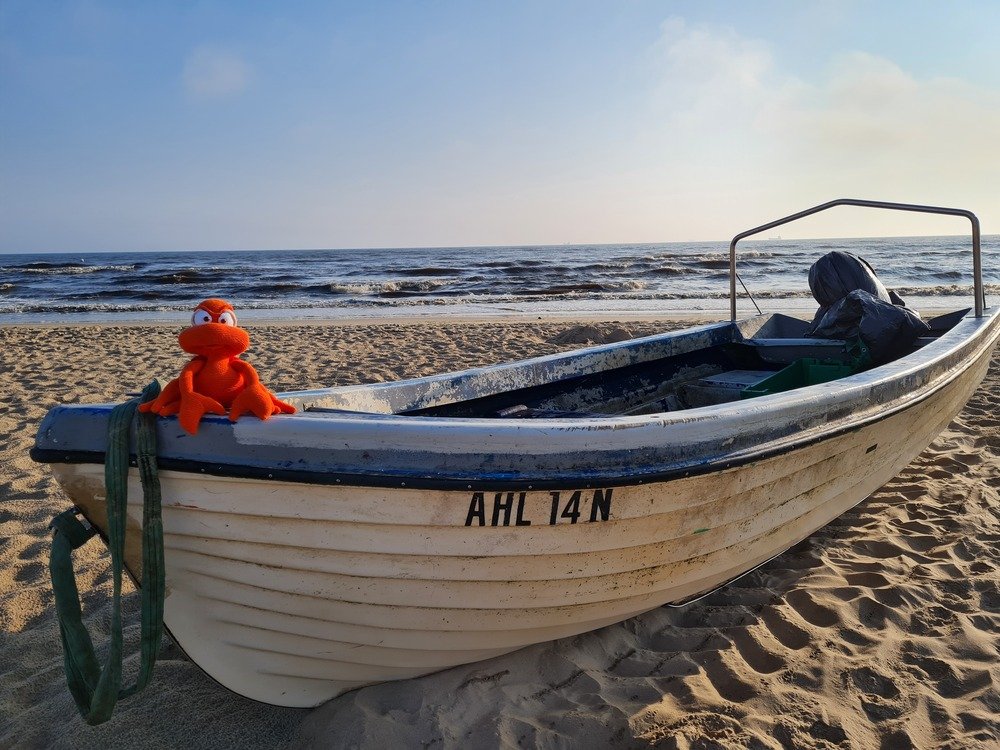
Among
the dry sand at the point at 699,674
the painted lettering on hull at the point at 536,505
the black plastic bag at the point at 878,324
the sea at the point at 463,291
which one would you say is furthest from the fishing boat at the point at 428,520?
the sea at the point at 463,291

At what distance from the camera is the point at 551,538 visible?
7.01 feet

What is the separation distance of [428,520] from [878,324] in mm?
4016

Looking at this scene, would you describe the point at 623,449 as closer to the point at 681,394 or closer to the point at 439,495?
the point at 439,495

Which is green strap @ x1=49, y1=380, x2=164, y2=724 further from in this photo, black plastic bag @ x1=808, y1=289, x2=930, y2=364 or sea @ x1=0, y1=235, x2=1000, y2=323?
sea @ x1=0, y1=235, x2=1000, y2=323

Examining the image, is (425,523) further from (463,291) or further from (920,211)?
(463,291)

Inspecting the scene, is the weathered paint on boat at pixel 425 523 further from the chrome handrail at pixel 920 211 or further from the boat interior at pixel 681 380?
the chrome handrail at pixel 920 211

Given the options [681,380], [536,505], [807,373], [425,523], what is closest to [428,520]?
[425,523]

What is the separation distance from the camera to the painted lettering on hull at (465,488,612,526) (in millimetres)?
2016

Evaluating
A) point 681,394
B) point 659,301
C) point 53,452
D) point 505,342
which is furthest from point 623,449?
point 659,301

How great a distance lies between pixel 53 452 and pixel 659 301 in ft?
58.8

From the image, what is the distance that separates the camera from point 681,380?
5105mm

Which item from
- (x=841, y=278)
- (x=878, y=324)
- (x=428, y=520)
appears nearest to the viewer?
(x=428, y=520)

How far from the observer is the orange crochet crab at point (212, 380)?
1.92m

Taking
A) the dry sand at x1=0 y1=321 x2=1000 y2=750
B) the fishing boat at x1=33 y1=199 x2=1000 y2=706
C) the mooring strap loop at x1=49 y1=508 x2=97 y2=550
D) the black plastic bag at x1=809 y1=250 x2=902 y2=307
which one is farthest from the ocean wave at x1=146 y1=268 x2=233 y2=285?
the fishing boat at x1=33 y1=199 x2=1000 y2=706
